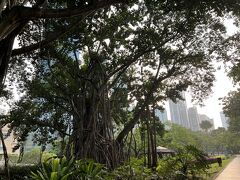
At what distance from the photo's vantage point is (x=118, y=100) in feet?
37.5

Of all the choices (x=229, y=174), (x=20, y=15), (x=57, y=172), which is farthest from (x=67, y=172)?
(x=229, y=174)

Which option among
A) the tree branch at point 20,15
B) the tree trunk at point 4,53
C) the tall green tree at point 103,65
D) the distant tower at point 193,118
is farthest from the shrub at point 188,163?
the distant tower at point 193,118

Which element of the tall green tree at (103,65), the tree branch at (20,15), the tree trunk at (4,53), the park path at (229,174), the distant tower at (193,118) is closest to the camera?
the tree branch at (20,15)

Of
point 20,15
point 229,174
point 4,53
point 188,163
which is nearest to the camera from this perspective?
point 20,15

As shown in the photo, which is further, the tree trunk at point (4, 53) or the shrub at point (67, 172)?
the shrub at point (67, 172)

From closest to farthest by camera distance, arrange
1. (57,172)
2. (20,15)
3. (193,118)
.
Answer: (20,15) < (57,172) < (193,118)

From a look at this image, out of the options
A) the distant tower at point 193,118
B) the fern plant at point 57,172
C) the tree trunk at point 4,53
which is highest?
the distant tower at point 193,118

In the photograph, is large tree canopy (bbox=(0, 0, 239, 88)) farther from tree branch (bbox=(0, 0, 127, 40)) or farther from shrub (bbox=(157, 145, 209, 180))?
shrub (bbox=(157, 145, 209, 180))

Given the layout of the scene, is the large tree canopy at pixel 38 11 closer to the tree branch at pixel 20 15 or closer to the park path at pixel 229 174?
the tree branch at pixel 20 15

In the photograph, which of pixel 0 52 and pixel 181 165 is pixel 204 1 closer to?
pixel 0 52

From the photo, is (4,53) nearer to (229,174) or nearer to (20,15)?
(20,15)

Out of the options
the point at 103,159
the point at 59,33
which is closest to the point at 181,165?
the point at 103,159

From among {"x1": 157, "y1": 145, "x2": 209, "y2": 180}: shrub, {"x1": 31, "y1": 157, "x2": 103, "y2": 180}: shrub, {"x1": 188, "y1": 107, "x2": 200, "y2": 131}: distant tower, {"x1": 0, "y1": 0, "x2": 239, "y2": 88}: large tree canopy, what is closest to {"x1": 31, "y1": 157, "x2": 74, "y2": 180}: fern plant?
{"x1": 31, "y1": 157, "x2": 103, "y2": 180}: shrub

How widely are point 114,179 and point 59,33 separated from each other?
2.84 meters
